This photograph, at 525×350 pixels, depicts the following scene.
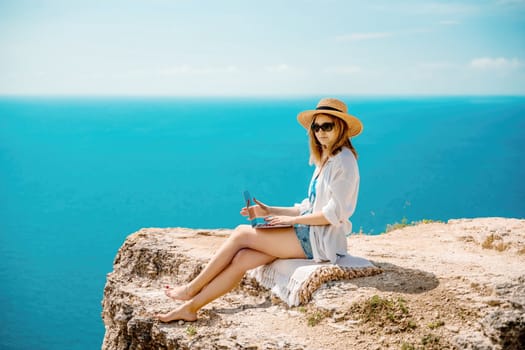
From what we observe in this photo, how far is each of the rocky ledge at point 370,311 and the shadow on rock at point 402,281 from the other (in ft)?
0.03

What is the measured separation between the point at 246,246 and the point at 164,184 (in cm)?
8799

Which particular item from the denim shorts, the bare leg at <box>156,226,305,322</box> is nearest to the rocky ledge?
the bare leg at <box>156,226,305,322</box>

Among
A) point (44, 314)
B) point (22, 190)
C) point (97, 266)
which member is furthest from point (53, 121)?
point (44, 314)

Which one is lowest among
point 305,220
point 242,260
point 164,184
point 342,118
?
point 242,260

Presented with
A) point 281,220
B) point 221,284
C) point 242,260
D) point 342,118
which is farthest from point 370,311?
point 342,118

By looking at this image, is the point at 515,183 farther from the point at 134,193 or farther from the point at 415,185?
the point at 134,193

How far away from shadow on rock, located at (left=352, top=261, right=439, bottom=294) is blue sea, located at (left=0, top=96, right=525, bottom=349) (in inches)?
809

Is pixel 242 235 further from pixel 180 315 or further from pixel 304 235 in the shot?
pixel 180 315

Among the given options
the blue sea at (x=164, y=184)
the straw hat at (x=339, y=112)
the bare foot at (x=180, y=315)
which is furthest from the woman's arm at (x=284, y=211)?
the blue sea at (x=164, y=184)

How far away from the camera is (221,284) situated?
5.75 metres

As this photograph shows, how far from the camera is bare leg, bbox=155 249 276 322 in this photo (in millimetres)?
5762

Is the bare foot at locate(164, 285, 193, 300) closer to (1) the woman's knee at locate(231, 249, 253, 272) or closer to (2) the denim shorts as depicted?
(1) the woman's knee at locate(231, 249, 253, 272)

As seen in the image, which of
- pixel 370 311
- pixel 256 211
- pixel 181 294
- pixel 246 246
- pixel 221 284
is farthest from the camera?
pixel 256 211

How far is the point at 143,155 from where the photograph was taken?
115 metres
